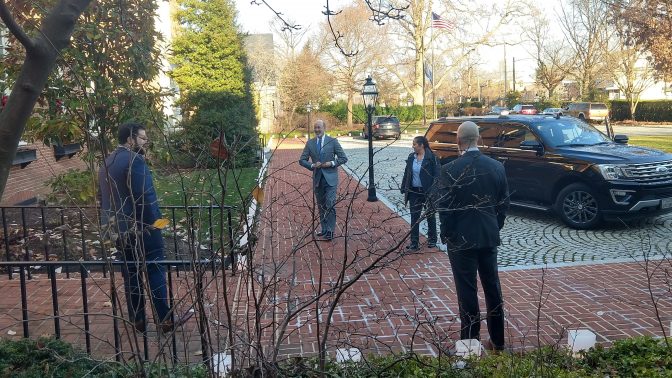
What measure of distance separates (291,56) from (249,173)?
113 ft

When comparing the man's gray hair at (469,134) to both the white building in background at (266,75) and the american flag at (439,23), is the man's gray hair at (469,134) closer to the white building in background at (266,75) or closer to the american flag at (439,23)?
the american flag at (439,23)

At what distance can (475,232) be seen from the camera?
4793 mm

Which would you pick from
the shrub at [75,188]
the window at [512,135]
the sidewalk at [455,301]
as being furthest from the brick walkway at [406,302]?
the window at [512,135]

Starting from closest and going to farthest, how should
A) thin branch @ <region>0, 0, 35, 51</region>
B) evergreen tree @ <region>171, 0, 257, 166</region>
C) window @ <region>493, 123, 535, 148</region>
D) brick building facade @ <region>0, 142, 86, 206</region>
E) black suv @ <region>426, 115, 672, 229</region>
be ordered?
thin branch @ <region>0, 0, 35, 51</region> < black suv @ <region>426, 115, 672, 229</region> < window @ <region>493, 123, 535, 148</region> < brick building facade @ <region>0, 142, 86, 206</region> < evergreen tree @ <region>171, 0, 257, 166</region>

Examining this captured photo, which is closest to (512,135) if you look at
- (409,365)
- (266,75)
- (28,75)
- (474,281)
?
(474,281)

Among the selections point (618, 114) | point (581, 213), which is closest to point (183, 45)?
point (581, 213)

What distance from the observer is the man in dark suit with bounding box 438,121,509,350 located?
4789 millimetres

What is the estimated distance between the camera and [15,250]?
821cm

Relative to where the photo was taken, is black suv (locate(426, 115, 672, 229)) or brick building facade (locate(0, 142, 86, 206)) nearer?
black suv (locate(426, 115, 672, 229))

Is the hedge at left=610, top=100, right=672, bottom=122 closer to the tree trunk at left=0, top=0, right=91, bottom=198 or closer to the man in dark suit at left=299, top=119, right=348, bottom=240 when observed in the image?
the man in dark suit at left=299, top=119, right=348, bottom=240

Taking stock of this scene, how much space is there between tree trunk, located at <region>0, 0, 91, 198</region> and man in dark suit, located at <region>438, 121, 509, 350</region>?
9.37 feet

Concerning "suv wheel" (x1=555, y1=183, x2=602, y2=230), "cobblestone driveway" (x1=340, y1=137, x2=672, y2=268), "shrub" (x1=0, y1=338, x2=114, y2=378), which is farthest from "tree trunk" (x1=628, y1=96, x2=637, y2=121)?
"shrub" (x1=0, y1=338, x2=114, y2=378)

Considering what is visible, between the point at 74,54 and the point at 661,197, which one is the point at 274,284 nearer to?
the point at 74,54

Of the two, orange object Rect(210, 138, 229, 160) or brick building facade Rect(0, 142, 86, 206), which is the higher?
orange object Rect(210, 138, 229, 160)
